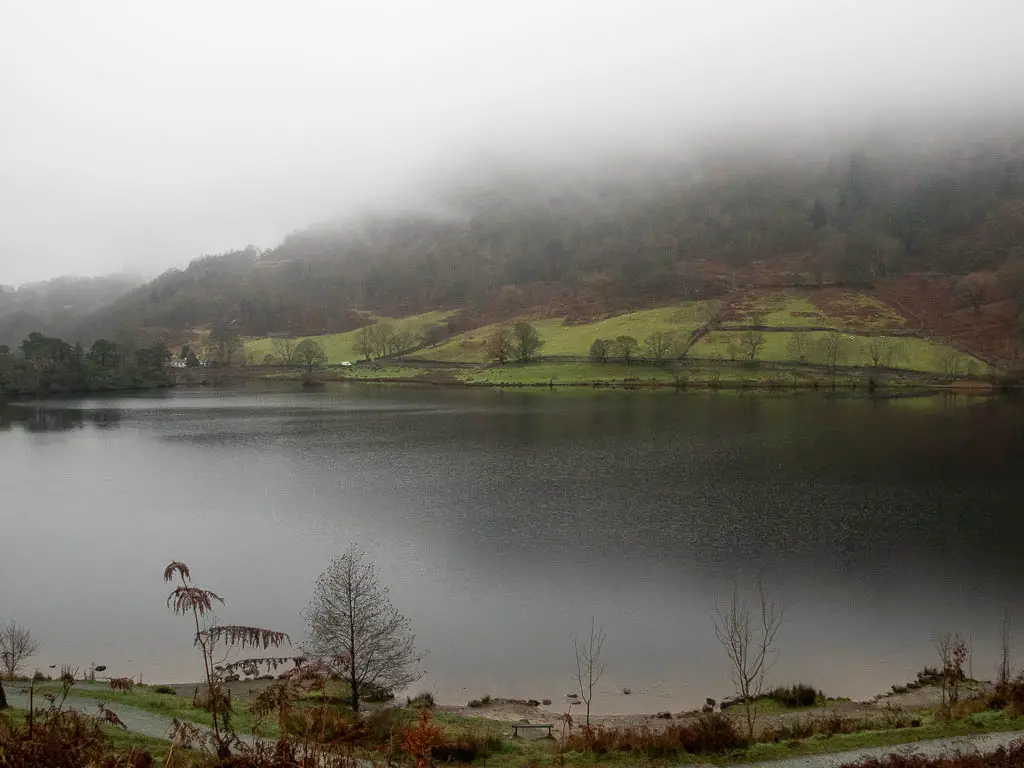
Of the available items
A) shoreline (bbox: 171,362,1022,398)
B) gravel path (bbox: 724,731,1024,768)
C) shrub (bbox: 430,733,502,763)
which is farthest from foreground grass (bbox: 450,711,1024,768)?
shoreline (bbox: 171,362,1022,398)

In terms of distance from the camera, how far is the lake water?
27.7 metres

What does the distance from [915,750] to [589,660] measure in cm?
1319

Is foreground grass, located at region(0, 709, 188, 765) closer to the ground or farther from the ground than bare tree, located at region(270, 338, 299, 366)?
closer to the ground

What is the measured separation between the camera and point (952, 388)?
122250 millimetres

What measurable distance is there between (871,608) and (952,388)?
366ft

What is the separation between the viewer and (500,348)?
16388cm

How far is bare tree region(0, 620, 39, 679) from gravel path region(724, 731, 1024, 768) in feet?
77.0

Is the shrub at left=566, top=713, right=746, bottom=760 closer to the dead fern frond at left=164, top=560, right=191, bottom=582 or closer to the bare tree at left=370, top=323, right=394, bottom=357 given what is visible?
the dead fern frond at left=164, top=560, right=191, bottom=582

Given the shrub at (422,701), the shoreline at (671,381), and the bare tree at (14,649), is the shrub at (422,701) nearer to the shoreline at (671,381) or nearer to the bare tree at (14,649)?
the bare tree at (14,649)

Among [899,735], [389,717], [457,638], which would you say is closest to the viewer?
[899,735]

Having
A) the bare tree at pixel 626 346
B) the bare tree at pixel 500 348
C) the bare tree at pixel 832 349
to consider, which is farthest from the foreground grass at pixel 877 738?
the bare tree at pixel 500 348

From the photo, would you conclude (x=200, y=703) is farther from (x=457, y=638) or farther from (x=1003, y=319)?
(x=1003, y=319)

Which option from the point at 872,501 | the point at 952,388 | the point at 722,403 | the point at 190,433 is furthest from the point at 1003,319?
the point at 190,433

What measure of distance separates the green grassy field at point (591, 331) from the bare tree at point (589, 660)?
5183 inches
